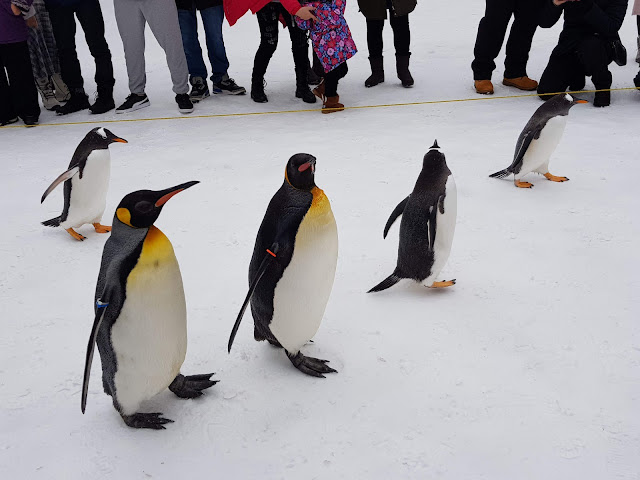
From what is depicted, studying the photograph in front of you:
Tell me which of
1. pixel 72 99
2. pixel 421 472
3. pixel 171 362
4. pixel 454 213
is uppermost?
pixel 72 99

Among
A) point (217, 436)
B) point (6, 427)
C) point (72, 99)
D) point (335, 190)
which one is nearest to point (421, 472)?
point (217, 436)

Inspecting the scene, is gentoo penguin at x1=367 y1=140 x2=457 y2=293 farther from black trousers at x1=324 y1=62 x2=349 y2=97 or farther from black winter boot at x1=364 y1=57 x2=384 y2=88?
black winter boot at x1=364 y1=57 x2=384 y2=88

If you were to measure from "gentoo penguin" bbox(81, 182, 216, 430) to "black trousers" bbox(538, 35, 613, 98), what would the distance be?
3678mm

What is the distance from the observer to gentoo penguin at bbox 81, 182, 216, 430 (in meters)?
1.39

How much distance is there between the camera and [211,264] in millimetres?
2432

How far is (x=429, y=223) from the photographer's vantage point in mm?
2037

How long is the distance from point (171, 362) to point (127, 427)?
0.22m

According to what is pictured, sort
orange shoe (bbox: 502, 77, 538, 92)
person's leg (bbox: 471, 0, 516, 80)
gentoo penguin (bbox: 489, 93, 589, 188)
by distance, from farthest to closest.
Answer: orange shoe (bbox: 502, 77, 538, 92)
person's leg (bbox: 471, 0, 516, 80)
gentoo penguin (bbox: 489, 93, 589, 188)

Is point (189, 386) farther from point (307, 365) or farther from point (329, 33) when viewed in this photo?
point (329, 33)

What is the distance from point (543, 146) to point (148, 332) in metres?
2.24

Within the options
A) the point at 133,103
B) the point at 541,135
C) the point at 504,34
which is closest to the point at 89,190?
the point at 541,135

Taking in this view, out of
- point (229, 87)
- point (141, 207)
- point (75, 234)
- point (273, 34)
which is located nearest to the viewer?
point (141, 207)

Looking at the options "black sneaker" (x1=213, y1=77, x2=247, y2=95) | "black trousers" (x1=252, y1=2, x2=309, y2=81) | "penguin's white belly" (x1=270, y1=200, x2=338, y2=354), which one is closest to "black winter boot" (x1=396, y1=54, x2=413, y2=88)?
"black trousers" (x1=252, y1=2, x2=309, y2=81)

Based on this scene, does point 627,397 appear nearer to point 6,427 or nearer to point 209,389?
point 209,389
